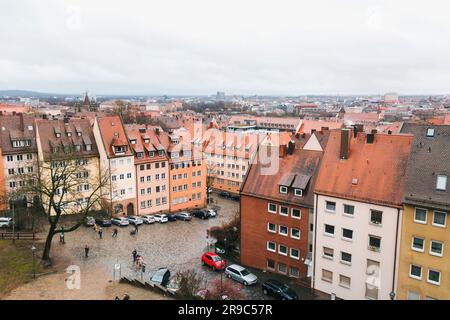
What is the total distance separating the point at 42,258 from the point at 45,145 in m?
21.4

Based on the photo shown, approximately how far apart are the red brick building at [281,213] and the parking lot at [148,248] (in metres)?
4.24

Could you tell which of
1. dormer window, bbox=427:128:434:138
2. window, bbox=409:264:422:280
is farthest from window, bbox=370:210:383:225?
dormer window, bbox=427:128:434:138

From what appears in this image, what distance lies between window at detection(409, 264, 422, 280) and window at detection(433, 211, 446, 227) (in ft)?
10.8

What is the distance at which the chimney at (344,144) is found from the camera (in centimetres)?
3303

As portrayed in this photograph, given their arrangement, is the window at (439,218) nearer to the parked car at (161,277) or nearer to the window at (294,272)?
the window at (294,272)

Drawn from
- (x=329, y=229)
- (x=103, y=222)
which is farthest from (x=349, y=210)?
(x=103, y=222)

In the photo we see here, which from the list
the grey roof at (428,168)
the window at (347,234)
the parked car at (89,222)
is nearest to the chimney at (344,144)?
the grey roof at (428,168)

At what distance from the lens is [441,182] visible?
26.9 m

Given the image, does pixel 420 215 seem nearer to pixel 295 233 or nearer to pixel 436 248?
pixel 436 248

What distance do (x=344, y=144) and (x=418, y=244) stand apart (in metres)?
9.54

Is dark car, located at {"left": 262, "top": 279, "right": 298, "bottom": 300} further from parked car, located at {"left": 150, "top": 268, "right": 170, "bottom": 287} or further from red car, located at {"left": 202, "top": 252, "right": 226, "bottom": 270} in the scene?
parked car, located at {"left": 150, "top": 268, "right": 170, "bottom": 287}
